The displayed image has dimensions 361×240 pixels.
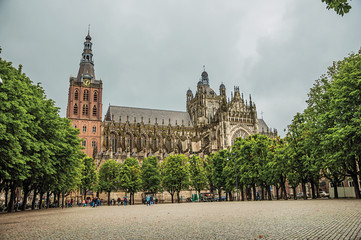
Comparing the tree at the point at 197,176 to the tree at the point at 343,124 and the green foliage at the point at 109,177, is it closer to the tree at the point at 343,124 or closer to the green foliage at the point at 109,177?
the green foliage at the point at 109,177

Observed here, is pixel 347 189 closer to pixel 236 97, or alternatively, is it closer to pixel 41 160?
pixel 41 160

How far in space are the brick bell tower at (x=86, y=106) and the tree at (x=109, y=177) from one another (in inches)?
768

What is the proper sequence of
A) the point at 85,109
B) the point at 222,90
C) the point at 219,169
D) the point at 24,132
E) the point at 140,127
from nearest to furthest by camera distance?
1. the point at 24,132
2. the point at 219,169
3. the point at 85,109
4. the point at 140,127
5. the point at 222,90

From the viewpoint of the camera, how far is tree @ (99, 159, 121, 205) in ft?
181

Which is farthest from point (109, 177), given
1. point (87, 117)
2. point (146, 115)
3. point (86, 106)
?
point (146, 115)

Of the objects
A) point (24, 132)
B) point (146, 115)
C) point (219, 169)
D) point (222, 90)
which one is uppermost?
point (222, 90)

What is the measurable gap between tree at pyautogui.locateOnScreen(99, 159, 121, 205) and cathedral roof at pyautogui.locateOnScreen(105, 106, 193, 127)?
99.3ft

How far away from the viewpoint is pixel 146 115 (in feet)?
309

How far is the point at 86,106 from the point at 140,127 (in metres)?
17.0

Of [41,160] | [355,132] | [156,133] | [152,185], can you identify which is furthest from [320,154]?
[156,133]

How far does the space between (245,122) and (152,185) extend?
127ft

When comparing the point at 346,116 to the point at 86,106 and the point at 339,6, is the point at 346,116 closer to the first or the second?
the point at 339,6

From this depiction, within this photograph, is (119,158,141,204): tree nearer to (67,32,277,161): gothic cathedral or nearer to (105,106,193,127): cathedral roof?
(67,32,277,161): gothic cathedral

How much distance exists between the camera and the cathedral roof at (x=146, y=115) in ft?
293
